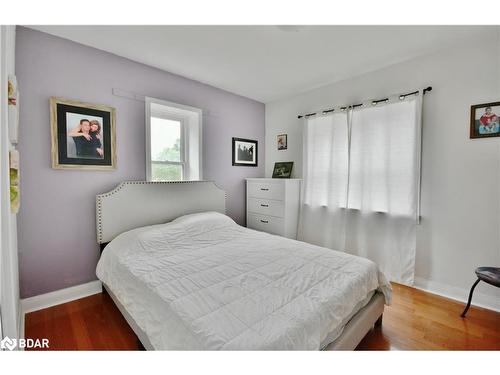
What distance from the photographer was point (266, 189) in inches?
131

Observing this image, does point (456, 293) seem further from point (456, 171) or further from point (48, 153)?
point (48, 153)

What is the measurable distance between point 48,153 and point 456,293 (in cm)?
401

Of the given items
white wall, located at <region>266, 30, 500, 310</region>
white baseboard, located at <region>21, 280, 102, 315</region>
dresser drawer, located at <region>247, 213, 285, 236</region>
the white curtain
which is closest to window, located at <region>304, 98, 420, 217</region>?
the white curtain

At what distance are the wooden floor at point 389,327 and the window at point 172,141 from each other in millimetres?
1398

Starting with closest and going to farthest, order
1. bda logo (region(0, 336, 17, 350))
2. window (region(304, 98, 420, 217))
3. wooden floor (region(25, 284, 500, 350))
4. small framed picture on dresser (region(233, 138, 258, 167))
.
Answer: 1. bda logo (region(0, 336, 17, 350))
2. wooden floor (region(25, 284, 500, 350))
3. window (region(304, 98, 420, 217))
4. small framed picture on dresser (region(233, 138, 258, 167))

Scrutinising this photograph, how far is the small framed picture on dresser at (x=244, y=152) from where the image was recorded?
346 cm

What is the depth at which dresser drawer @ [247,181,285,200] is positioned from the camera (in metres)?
3.17

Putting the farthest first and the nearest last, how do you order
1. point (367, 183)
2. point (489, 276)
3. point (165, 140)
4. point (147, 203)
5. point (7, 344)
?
point (165, 140) → point (367, 183) → point (147, 203) → point (489, 276) → point (7, 344)

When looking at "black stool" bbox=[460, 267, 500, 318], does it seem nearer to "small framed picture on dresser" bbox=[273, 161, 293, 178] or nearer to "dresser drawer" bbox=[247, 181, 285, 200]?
"dresser drawer" bbox=[247, 181, 285, 200]

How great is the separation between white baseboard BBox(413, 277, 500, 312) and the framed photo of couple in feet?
11.3

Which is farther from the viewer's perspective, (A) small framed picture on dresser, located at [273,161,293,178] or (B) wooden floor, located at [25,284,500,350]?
(A) small framed picture on dresser, located at [273,161,293,178]

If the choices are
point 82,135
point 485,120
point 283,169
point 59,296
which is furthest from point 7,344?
point 485,120

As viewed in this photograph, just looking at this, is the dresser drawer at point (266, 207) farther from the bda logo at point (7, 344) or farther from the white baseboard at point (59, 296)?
the bda logo at point (7, 344)
